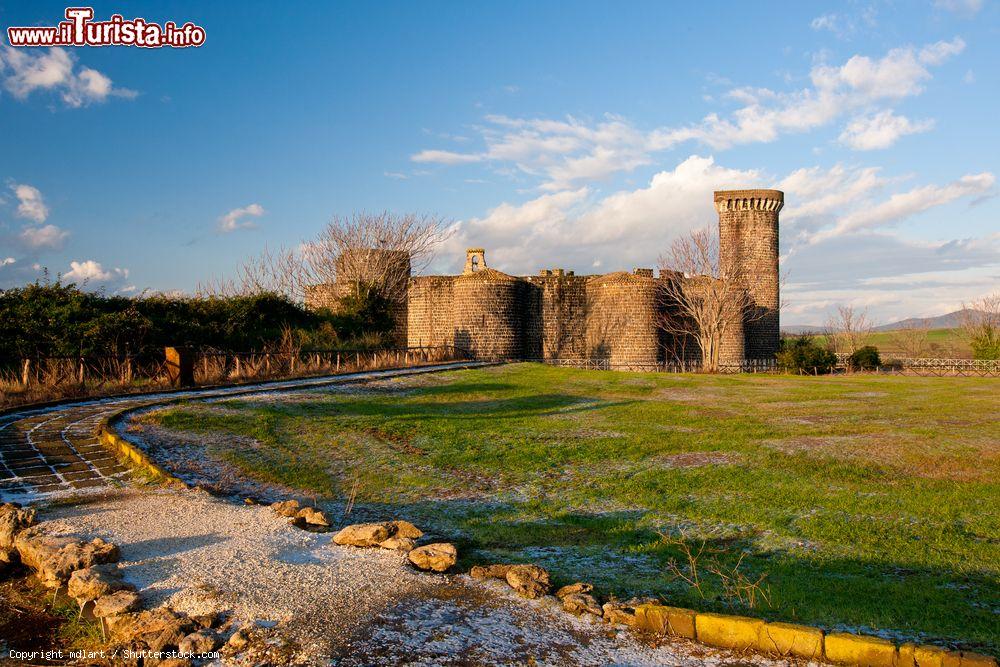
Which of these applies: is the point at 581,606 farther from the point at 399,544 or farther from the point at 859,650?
the point at 399,544

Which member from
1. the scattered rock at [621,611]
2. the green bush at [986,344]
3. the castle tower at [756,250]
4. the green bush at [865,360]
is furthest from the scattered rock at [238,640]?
the castle tower at [756,250]

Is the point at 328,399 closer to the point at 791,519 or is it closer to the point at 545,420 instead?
the point at 545,420

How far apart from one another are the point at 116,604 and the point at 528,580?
2.47 metres

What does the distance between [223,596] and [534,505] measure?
373cm

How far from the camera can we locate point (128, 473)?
7.51 m

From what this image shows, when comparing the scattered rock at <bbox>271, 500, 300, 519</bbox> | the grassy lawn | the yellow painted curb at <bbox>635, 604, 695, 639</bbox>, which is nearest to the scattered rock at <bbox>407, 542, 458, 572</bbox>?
the grassy lawn

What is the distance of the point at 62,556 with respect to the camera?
4.88 m

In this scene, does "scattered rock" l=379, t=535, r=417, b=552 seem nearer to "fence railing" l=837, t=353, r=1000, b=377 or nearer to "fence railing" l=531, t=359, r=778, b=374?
"fence railing" l=531, t=359, r=778, b=374

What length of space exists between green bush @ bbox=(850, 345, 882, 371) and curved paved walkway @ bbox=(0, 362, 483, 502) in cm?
3358

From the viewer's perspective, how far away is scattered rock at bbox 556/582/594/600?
4.59 meters

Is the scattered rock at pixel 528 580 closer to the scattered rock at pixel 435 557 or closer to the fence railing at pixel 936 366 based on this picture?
the scattered rock at pixel 435 557

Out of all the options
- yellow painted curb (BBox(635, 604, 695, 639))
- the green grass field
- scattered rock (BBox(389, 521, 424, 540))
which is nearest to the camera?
yellow painted curb (BBox(635, 604, 695, 639))

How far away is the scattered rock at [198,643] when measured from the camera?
3.79 meters

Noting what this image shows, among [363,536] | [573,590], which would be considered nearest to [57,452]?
[363,536]
